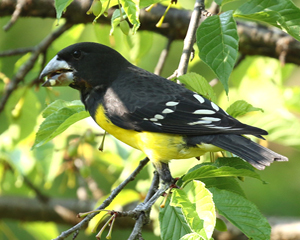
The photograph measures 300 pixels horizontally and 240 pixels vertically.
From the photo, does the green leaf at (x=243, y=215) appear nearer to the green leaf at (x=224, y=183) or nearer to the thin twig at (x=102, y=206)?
the green leaf at (x=224, y=183)

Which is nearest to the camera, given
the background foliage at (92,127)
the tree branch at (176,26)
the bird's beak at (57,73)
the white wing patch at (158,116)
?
the white wing patch at (158,116)

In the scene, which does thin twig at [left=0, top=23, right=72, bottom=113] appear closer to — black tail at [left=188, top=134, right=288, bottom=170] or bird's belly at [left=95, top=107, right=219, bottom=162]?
bird's belly at [left=95, top=107, right=219, bottom=162]

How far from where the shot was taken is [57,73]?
3.28 m

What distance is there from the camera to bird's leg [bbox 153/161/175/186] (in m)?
2.68

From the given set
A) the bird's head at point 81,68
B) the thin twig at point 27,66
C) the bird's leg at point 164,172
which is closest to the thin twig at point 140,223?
the bird's leg at point 164,172

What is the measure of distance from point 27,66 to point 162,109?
6.18ft

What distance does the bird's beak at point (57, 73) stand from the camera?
3.20 m

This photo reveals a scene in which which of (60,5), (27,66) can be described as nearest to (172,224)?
(60,5)

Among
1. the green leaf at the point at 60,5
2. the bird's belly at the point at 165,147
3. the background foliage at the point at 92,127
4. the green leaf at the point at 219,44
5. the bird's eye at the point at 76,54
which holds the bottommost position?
the background foliage at the point at 92,127

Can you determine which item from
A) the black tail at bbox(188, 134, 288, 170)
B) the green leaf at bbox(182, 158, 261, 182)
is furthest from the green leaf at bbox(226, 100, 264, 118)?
the green leaf at bbox(182, 158, 261, 182)

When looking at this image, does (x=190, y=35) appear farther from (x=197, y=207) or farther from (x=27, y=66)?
(x=27, y=66)

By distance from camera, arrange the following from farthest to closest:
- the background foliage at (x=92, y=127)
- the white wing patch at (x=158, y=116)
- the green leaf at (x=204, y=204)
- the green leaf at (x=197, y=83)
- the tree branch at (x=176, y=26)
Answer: the tree branch at (x=176, y=26), the background foliage at (x=92, y=127), the white wing patch at (x=158, y=116), the green leaf at (x=197, y=83), the green leaf at (x=204, y=204)

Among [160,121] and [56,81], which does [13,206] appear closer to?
[56,81]

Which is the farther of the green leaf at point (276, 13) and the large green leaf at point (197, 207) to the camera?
the green leaf at point (276, 13)
